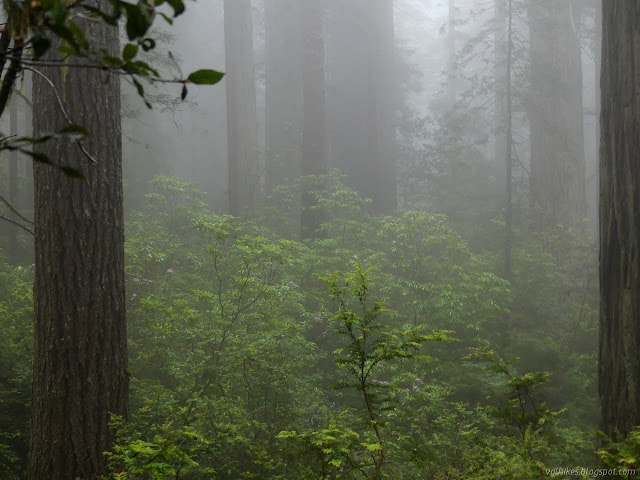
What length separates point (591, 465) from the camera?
163 inches

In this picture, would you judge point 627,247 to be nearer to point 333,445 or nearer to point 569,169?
point 333,445

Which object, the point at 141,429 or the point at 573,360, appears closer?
the point at 141,429

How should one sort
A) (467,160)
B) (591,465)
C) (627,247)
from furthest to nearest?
1. (467,160)
2. (591,465)
3. (627,247)

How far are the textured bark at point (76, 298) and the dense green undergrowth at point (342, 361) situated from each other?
13.0 inches

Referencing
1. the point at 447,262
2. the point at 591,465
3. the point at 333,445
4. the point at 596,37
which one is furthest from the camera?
the point at 596,37

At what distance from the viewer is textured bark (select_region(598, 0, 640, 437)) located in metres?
3.40

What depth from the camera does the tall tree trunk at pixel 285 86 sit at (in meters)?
15.7

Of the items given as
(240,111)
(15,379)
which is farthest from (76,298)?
(240,111)

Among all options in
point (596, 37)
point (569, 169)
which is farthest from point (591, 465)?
point (596, 37)

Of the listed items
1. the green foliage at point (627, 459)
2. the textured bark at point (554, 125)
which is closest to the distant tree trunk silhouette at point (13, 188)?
the green foliage at point (627, 459)

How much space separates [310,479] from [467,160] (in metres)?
15.9

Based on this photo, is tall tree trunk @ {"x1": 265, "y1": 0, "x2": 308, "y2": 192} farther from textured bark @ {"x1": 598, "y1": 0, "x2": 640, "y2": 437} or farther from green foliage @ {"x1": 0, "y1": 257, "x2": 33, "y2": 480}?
textured bark @ {"x1": 598, "y1": 0, "x2": 640, "y2": 437}

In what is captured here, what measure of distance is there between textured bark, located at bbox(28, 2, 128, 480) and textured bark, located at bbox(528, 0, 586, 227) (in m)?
10.3

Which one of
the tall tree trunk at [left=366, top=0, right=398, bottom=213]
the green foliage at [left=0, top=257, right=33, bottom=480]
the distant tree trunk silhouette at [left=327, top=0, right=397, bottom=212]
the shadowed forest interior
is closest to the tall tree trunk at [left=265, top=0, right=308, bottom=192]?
the distant tree trunk silhouette at [left=327, top=0, right=397, bottom=212]
